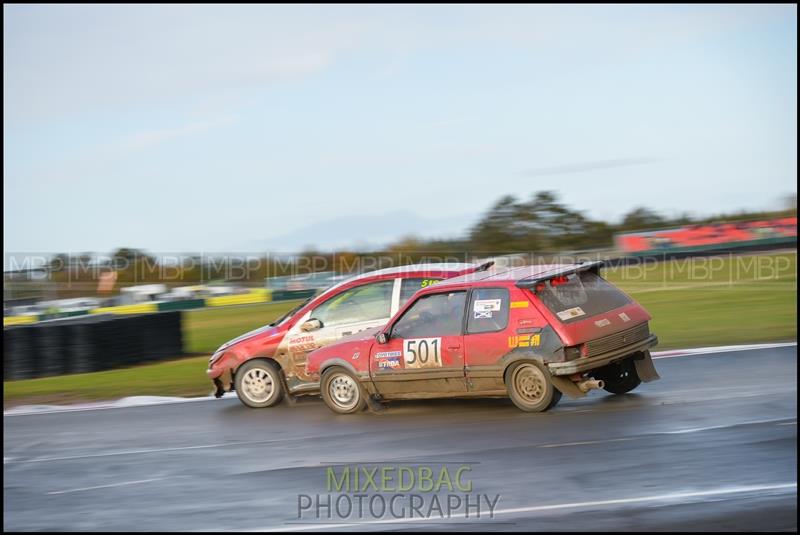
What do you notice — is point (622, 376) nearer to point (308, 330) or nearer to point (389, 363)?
point (389, 363)

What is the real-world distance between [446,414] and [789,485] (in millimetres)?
3938

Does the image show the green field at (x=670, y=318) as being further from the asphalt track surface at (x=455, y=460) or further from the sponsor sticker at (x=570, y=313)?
the sponsor sticker at (x=570, y=313)

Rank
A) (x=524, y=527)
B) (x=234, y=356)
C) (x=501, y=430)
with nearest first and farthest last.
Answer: (x=524, y=527)
(x=501, y=430)
(x=234, y=356)

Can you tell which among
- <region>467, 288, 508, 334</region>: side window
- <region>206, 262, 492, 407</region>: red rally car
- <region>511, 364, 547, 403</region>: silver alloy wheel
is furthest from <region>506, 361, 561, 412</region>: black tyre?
<region>206, 262, 492, 407</region>: red rally car

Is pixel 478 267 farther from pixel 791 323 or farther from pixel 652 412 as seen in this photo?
pixel 791 323

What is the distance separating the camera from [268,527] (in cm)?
576

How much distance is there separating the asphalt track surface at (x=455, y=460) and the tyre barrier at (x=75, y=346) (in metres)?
4.31

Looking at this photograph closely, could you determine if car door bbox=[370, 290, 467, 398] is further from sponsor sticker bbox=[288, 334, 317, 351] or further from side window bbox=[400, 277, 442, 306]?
sponsor sticker bbox=[288, 334, 317, 351]

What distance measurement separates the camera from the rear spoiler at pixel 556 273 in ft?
28.4

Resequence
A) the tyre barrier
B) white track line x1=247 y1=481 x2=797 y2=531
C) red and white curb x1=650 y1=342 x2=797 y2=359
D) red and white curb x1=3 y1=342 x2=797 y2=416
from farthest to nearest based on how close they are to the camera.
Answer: the tyre barrier → red and white curb x1=650 y1=342 x2=797 y2=359 → red and white curb x1=3 y1=342 x2=797 y2=416 → white track line x1=247 y1=481 x2=797 y2=531

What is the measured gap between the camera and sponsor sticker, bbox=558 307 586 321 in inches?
335

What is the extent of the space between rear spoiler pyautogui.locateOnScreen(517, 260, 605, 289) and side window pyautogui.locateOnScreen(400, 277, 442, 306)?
6.01 ft

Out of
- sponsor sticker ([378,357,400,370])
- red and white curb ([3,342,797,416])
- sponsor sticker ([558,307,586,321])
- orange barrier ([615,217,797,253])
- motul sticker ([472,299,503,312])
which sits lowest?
red and white curb ([3,342,797,416])

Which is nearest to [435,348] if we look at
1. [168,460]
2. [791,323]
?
[168,460]
